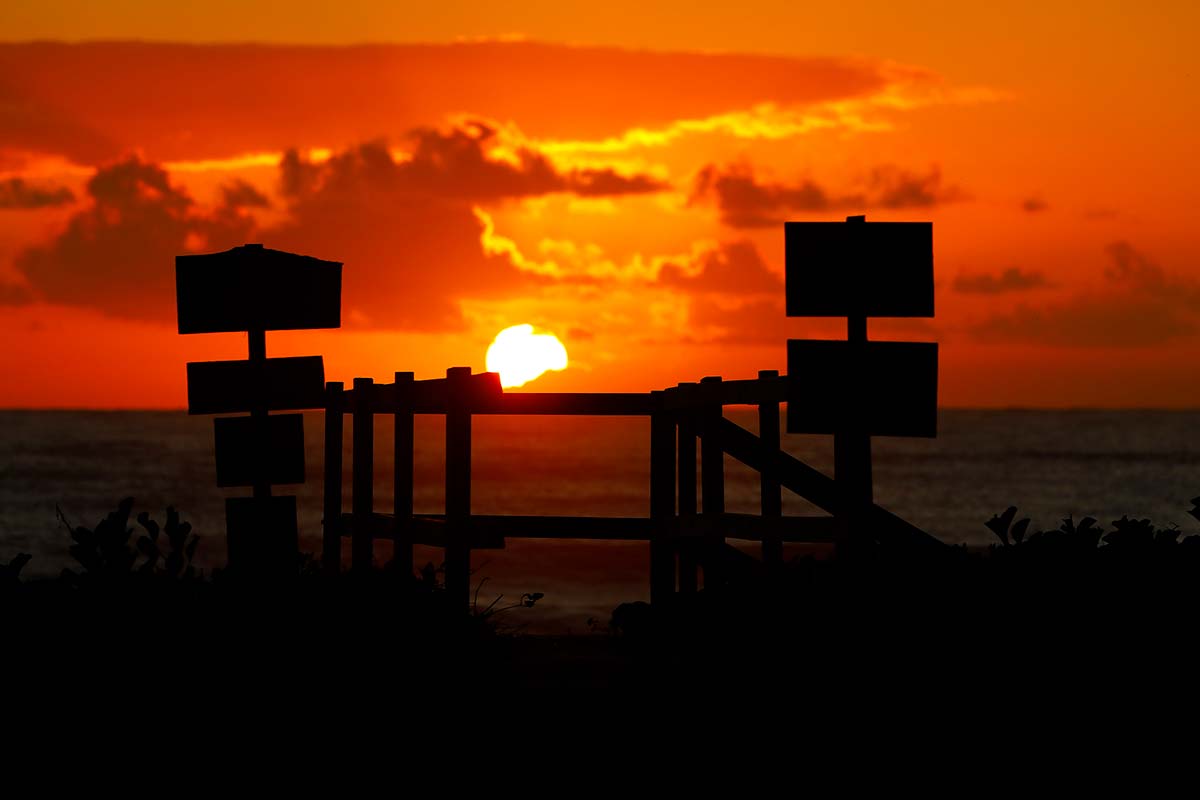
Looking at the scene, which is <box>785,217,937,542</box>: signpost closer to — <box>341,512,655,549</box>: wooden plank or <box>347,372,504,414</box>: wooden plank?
<box>341,512,655,549</box>: wooden plank

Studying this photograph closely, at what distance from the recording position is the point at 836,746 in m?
8.04

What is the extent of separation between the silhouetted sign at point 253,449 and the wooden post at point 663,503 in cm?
295

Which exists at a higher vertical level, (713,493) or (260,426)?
(260,426)

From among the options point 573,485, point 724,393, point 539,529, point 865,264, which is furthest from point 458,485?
point 573,485

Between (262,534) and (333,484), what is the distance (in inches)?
41.2

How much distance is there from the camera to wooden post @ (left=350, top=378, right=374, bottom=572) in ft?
40.3

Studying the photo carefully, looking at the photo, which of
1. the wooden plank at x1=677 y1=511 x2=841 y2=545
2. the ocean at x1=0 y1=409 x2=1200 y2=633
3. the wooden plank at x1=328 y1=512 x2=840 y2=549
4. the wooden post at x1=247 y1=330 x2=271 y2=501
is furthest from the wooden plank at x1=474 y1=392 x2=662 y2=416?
the ocean at x1=0 y1=409 x2=1200 y2=633

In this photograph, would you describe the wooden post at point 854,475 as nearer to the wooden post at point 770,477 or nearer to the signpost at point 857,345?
the signpost at point 857,345

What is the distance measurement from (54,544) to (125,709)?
3748cm

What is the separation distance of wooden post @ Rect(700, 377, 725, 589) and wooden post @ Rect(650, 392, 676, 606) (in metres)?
0.25

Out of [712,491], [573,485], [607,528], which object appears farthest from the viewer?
[573,485]

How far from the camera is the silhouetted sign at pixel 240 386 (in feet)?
39.0

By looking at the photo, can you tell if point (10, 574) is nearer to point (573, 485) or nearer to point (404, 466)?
point (404, 466)

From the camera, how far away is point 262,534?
466 inches
